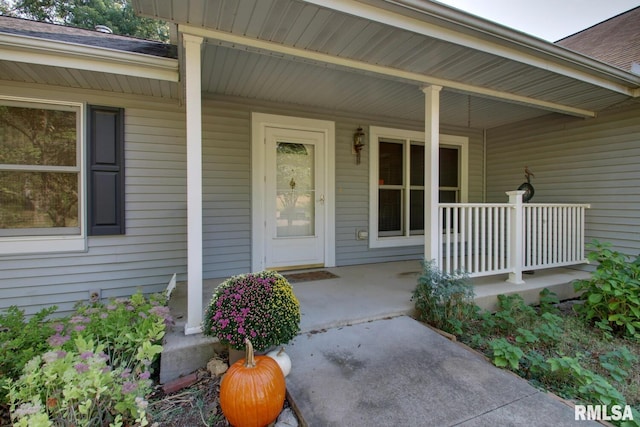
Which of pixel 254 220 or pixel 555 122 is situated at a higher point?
pixel 555 122

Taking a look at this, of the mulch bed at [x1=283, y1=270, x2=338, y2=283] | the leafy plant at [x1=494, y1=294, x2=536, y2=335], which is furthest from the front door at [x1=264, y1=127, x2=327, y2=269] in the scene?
the leafy plant at [x1=494, y1=294, x2=536, y2=335]

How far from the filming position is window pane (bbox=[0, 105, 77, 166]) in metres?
3.09

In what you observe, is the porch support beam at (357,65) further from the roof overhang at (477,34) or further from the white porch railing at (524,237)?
the white porch railing at (524,237)

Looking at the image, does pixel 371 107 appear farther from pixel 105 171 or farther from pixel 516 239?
pixel 105 171

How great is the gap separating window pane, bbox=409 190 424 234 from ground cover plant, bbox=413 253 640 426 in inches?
80.4

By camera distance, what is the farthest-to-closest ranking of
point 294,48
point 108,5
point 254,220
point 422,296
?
point 108,5 → point 254,220 → point 422,296 → point 294,48

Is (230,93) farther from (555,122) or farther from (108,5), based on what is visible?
(108,5)

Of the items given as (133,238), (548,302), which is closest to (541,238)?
(548,302)

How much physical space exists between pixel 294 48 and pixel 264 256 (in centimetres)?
257

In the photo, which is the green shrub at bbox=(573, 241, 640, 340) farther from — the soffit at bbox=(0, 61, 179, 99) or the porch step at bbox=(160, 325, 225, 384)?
the soffit at bbox=(0, 61, 179, 99)

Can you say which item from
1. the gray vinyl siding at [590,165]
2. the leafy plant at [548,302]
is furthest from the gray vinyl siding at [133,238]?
the gray vinyl siding at [590,165]

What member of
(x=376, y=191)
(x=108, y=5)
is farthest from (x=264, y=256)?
(x=108, y=5)

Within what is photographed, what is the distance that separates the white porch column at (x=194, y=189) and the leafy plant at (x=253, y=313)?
1.20 ft

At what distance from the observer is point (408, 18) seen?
2.35 metres
